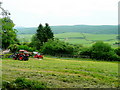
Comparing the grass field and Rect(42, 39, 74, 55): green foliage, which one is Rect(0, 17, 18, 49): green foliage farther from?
Rect(42, 39, 74, 55): green foliage

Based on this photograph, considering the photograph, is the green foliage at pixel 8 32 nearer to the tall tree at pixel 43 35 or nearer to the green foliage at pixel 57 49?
the green foliage at pixel 57 49

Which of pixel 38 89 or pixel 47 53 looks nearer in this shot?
pixel 38 89

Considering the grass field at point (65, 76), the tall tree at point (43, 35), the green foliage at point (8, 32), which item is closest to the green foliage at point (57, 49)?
the green foliage at point (8, 32)

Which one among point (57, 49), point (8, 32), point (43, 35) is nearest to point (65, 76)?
point (8, 32)

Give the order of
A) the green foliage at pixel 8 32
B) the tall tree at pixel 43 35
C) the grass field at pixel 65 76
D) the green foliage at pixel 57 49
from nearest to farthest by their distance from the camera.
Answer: the grass field at pixel 65 76
the green foliage at pixel 8 32
the green foliage at pixel 57 49
the tall tree at pixel 43 35

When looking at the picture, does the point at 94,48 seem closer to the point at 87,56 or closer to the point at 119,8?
the point at 87,56

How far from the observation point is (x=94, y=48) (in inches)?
2813

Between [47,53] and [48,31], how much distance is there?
19.2m

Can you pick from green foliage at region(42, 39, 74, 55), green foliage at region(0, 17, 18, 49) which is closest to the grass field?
green foliage at region(0, 17, 18, 49)

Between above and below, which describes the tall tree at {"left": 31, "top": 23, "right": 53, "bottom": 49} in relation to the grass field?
above

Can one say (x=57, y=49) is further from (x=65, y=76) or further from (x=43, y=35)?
(x=65, y=76)

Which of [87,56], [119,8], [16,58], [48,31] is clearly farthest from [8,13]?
[48,31]

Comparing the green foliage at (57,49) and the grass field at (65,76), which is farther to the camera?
the green foliage at (57,49)

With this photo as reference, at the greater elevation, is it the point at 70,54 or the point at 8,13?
the point at 8,13
